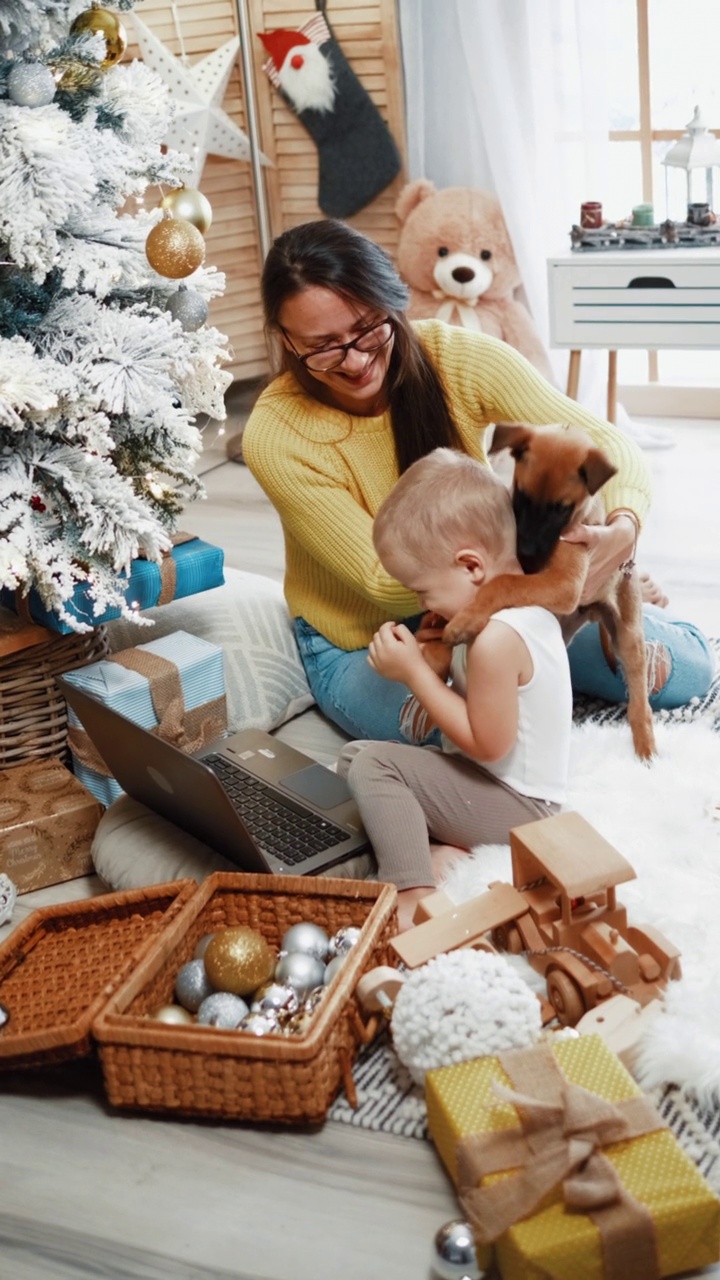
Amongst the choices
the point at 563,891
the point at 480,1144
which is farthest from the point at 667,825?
the point at 480,1144

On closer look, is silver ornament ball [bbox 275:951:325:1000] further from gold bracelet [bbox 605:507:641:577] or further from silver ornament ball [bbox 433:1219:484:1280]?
gold bracelet [bbox 605:507:641:577]

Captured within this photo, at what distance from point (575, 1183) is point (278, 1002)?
42cm

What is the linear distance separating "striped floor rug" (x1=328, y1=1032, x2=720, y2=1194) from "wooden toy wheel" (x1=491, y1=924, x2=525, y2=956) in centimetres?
19

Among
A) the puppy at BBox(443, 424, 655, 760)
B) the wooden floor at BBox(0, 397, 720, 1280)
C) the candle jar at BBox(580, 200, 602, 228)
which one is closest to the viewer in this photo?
the wooden floor at BBox(0, 397, 720, 1280)

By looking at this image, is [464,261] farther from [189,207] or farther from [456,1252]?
[456,1252]

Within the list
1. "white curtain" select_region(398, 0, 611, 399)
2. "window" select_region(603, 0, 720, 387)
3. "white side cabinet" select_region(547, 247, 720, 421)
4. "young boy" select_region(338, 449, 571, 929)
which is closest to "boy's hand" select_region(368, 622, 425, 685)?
"young boy" select_region(338, 449, 571, 929)

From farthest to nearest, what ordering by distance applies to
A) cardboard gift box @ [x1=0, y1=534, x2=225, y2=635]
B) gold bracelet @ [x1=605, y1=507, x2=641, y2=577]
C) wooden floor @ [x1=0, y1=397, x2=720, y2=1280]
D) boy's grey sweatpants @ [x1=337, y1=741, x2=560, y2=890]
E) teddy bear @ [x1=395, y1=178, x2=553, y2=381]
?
teddy bear @ [x1=395, y1=178, x2=553, y2=381]
cardboard gift box @ [x1=0, y1=534, x2=225, y2=635]
gold bracelet @ [x1=605, y1=507, x2=641, y2=577]
boy's grey sweatpants @ [x1=337, y1=741, x2=560, y2=890]
wooden floor @ [x1=0, y1=397, x2=720, y2=1280]

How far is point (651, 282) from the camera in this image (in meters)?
3.38

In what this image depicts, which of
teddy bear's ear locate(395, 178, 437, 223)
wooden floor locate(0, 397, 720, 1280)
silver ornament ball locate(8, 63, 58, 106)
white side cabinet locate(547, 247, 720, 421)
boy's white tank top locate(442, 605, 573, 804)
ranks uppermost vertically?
silver ornament ball locate(8, 63, 58, 106)

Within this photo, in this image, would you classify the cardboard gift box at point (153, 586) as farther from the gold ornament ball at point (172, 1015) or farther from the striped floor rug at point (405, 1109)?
the striped floor rug at point (405, 1109)

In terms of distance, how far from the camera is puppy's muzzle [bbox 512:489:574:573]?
5.31 ft

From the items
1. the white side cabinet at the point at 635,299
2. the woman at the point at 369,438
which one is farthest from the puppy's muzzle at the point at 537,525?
the white side cabinet at the point at 635,299

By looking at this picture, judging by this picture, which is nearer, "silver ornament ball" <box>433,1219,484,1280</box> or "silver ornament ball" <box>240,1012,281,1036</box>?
"silver ornament ball" <box>433,1219,484,1280</box>

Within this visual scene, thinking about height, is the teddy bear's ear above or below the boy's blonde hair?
above
